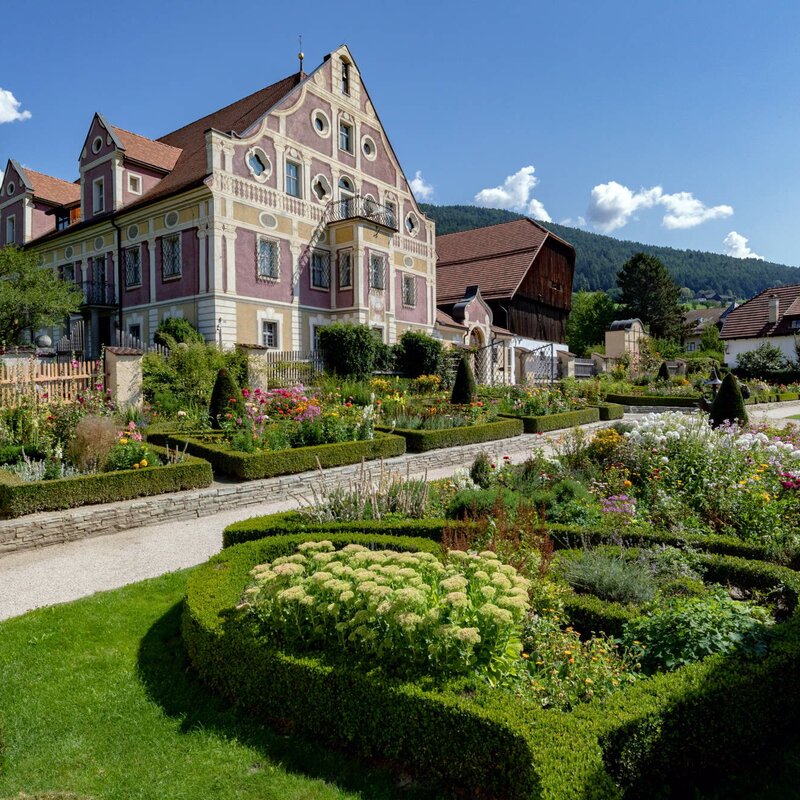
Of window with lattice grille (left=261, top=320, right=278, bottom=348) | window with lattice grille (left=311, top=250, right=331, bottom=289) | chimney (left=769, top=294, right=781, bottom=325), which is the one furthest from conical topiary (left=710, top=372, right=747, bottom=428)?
chimney (left=769, top=294, right=781, bottom=325)

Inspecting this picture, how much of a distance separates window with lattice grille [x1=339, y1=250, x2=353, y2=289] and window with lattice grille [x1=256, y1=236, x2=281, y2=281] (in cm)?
299

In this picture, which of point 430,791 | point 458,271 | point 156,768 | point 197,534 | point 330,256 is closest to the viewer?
point 430,791

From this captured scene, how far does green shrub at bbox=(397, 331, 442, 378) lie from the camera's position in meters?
24.7

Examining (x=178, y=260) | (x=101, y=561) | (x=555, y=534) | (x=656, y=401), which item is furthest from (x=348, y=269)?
(x=555, y=534)

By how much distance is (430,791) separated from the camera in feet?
9.37

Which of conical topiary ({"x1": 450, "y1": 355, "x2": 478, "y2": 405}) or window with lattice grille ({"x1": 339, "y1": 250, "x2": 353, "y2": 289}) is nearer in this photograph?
conical topiary ({"x1": 450, "y1": 355, "x2": 478, "y2": 405})

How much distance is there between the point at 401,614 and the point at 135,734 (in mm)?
1723

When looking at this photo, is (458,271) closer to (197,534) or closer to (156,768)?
(197,534)

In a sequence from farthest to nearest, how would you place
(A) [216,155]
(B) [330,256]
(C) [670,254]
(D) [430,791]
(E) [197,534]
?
(C) [670,254]
(B) [330,256]
(A) [216,155]
(E) [197,534]
(D) [430,791]

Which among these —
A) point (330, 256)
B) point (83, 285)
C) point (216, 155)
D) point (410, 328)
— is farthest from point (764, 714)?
point (83, 285)

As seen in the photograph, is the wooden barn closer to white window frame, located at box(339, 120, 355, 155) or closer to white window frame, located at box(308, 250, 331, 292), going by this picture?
white window frame, located at box(308, 250, 331, 292)

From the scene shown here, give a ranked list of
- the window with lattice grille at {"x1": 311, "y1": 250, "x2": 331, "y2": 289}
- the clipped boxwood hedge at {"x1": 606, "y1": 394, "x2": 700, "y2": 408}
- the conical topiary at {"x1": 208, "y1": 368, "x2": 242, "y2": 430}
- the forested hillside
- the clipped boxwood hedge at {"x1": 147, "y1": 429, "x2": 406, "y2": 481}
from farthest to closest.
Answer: the forested hillside < the window with lattice grille at {"x1": 311, "y1": 250, "x2": 331, "y2": 289} < the clipped boxwood hedge at {"x1": 606, "y1": 394, "x2": 700, "y2": 408} < the conical topiary at {"x1": 208, "y1": 368, "x2": 242, "y2": 430} < the clipped boxwood hedge at {"x1": 147, "y1": 429, "x2": 406, "y2": 481}

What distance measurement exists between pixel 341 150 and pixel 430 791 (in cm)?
Answer: 2655

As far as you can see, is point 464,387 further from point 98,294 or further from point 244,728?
point 98,294
